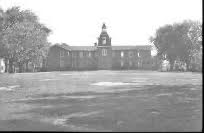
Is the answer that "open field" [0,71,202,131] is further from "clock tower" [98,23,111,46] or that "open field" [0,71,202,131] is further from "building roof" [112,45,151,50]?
"building roof" [112,45,151,50]

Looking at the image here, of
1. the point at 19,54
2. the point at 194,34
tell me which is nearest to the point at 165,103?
the point at 19,54

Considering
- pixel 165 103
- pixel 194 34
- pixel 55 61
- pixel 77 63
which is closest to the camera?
pixel 165 103

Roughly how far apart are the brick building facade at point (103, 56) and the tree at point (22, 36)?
679 inches

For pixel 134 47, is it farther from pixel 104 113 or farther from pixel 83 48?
pixel 104 113

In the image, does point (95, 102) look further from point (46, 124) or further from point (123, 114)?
point (46, 124)

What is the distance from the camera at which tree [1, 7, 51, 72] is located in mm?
53031

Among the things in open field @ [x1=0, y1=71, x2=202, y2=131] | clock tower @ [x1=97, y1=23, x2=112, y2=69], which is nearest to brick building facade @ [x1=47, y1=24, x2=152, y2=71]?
clock tower @ [x1=97, y1=23, x2=112, y2=69]

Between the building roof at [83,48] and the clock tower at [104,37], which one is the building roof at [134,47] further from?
the clock tower at [104,37]

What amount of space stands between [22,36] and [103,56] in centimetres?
3039

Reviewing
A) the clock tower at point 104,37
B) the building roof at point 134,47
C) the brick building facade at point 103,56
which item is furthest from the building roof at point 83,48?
the clock tower at point 104,37

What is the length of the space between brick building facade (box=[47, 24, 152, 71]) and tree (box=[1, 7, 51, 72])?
17.2 meters

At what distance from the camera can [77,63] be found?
85562mm

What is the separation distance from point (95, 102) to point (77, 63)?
72356mm

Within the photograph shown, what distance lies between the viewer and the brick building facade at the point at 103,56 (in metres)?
80.2
